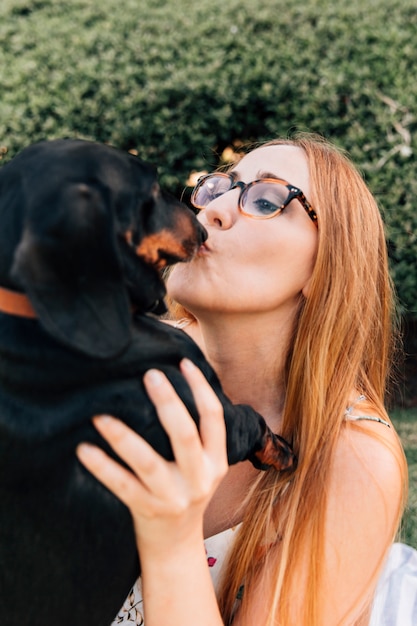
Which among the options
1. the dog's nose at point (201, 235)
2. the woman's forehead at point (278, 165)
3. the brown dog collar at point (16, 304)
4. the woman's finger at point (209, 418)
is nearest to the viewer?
the brown dog collar at point (16, 304)

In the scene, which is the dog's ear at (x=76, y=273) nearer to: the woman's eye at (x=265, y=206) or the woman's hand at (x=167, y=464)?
the woman's hand at (x=167, y=464)

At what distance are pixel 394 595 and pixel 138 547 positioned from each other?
3.98 ft

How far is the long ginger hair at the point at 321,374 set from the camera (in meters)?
2.17

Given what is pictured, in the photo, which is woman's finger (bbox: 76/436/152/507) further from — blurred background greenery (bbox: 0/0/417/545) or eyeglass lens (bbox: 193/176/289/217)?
blurred background greenery (bbox: 0/0/417/545)

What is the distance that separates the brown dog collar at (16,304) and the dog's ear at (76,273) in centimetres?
11

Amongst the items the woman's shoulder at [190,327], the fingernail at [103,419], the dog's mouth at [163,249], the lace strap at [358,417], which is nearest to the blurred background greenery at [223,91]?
the woman's shoulder at [190,327]

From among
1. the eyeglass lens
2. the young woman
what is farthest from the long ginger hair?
the eyeglass lens

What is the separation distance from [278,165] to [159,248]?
0.76 metres

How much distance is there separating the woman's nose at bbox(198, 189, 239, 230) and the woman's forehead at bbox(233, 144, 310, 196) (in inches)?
4.8

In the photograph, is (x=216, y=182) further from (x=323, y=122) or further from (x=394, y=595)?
(x=323, y=122)

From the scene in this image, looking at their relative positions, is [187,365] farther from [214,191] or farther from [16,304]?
[214,191]

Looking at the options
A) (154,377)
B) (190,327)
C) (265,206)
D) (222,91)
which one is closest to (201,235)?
(265,206)

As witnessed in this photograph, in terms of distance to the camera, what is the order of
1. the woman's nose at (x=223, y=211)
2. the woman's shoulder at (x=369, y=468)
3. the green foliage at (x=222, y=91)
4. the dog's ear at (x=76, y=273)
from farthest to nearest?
1. the green foliage at (x=222, y=91)
2. the woman's nose at (x=223, y=211)
3. the woman's shoulder at (x=369, y=468)
4. the dog's ear at (x=76, y=273)

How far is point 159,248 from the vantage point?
1841mm
